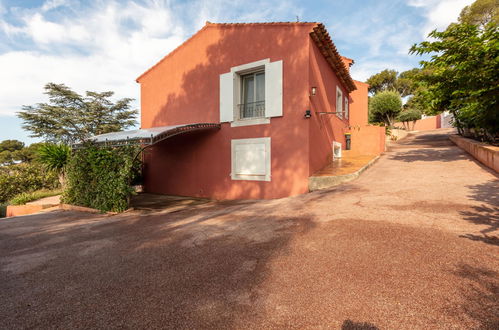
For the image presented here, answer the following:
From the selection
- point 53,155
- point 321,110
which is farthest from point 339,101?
point 53,155

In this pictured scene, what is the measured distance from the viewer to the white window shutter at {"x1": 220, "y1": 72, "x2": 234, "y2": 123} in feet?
29.7

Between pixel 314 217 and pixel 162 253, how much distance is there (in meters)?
2.87

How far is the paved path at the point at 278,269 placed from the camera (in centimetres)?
204

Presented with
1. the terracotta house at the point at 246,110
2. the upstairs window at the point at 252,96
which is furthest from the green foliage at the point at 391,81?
the upstairs window at the point at 252,96

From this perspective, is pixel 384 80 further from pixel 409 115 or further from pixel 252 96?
pixel 252 96

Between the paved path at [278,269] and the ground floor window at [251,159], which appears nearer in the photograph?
the paved path at [278,269]

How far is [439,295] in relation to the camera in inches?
84.7

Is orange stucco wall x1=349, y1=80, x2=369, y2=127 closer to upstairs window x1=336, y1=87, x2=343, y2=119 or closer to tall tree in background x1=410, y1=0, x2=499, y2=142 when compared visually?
upstairs window x1=336, y1=87, x2=343, y2=119

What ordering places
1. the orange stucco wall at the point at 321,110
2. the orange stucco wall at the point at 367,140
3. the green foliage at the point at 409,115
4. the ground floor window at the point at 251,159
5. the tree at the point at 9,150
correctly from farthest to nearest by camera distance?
1. the tree at the point at 9,150
2. the green foliage at the point at 409,115
3. the orange stucco wall at the point at 367,140
4. the ground floor window at the point at 251,159
5. the orange stucco wall at the point at 321,110

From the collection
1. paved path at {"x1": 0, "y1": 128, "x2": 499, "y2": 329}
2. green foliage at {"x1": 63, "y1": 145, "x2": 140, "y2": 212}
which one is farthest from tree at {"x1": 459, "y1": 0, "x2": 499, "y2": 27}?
green foliage at {"x1": 63, "y1": 145, "x2": 140, "y2": 212}

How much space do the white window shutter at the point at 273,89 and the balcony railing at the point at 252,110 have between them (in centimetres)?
55

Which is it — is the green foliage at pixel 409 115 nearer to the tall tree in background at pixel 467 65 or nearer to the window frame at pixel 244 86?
the tall tree in background at pixel 467 65

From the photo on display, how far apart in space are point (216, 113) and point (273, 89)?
2.61 metres

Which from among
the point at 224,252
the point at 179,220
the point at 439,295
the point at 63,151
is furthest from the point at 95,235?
the point at 63,151
